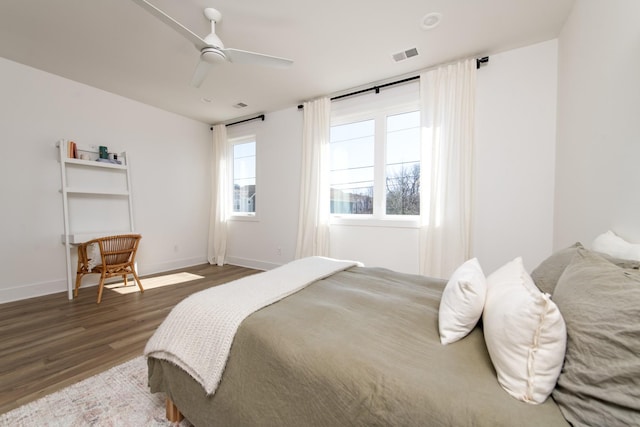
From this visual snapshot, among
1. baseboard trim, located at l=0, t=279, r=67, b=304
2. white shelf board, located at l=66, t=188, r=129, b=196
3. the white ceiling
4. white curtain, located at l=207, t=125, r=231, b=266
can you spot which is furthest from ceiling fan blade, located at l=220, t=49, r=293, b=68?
baseboard trim, located at l=0, t=279, r=67, b=304

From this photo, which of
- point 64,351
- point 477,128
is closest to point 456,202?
→ point 477,128

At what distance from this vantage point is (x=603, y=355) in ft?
2.07

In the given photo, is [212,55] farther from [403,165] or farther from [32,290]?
[32,290]

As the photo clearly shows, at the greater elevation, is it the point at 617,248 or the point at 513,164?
the point at 513,164

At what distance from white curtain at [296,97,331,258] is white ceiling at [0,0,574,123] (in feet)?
1.47

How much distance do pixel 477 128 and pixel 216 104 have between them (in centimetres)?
379

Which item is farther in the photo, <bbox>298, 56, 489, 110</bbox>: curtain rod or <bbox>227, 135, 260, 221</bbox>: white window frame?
<bbox>227, 135, 260, 221</bbox>: white window frame

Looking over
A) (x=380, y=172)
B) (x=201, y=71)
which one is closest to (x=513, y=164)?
(x=380, y=172)

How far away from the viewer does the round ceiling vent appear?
220 centimetres

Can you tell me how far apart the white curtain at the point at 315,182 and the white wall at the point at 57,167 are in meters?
2.48

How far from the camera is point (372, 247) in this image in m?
3.51

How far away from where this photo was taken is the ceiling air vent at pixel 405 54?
2709 mm

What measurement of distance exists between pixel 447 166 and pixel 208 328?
9.35 feet

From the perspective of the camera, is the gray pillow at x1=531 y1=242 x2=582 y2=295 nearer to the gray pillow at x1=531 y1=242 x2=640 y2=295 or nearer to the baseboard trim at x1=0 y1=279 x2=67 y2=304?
the gray pillow at x1=531 y1=242 x2=640 y2=295
